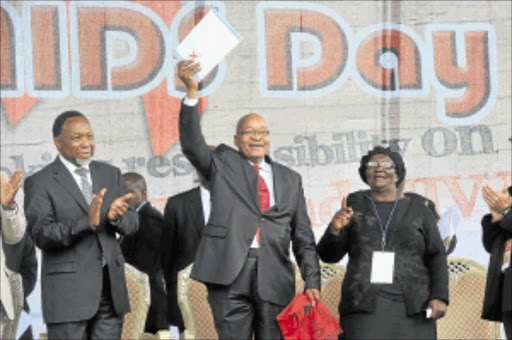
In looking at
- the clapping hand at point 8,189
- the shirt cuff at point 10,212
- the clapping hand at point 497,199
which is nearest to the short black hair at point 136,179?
the shirt cuff at point 10,212

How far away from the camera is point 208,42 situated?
655cm

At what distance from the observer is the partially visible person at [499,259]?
684 centimetres

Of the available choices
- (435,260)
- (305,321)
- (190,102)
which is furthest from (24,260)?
(435,260)

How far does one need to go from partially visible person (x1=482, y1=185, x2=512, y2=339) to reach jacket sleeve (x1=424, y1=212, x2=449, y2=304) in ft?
0.81

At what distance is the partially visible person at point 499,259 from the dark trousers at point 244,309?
1.26 meters

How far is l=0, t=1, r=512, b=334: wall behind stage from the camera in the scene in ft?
30.1

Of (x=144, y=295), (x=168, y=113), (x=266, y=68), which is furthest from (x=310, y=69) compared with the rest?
(x=144, y=295)

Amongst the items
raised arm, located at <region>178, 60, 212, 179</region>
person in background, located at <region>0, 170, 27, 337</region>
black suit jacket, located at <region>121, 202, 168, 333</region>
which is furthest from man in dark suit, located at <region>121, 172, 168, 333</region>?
raised arm, located at <region>178, 60, 212, 179</region>

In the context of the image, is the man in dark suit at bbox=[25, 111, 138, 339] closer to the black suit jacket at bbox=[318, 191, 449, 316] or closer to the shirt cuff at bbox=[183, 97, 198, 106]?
the shirt cuff at bbox=[183, 97, 198, 106]

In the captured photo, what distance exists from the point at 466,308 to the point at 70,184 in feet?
10.0

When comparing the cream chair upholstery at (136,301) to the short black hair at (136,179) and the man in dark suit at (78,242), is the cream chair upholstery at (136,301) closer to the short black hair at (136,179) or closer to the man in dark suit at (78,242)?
the short black hair at (136,179)

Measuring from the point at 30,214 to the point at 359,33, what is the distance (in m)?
4.01

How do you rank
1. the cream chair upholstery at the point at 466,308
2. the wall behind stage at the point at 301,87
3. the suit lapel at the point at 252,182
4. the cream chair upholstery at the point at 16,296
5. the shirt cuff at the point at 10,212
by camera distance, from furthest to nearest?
1. the wall behind stage at the point at 301,87
2. the cream chair upholstery at the point at 466,308
3. the cream chair upholstery at the point at 16,296
4. the suit lapel at the point at 252,182
5. the shirt cuff at the point at 10,212

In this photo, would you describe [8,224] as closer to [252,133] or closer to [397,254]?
[252,133]
